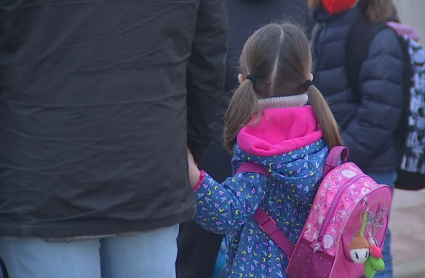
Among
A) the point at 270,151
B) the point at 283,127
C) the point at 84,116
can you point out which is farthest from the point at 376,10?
the point at 84,116

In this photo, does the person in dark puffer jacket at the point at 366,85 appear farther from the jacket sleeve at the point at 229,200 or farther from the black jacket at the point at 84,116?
the black jacket at the point at 84,116

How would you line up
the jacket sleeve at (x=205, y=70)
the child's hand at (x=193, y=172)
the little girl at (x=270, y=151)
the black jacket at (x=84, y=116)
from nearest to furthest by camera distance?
1. the black jacket at (x=84, y=116)
2. the jacket sleeve at (x=205, y=70)
3. the child's hand at (x=193, y=172)
4. the little girl at (x=270, y=151)

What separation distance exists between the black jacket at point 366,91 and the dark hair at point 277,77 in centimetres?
93

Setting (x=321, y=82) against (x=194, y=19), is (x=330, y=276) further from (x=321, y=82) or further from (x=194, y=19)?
(x=321, y=82)

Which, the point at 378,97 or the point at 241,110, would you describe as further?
the point at 378,97

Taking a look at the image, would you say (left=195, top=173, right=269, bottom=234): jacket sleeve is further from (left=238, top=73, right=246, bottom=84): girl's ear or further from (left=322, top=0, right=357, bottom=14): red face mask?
(left=322, top=0, right=357, bottom=14): red face mask

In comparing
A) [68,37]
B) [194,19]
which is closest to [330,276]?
[194,19]

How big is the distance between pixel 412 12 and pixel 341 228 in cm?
732

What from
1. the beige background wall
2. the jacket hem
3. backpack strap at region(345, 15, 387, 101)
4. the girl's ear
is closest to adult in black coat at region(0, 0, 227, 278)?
the jacket hem

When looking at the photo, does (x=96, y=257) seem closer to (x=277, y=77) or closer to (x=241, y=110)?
(x=241, y=110)

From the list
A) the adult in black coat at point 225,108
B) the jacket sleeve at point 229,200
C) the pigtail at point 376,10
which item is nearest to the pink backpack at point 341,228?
the jacket sleeve at point 229,200

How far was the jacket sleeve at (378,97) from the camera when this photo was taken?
11.8 feet

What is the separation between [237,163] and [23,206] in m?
1.01

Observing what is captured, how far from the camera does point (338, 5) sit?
367 centimetres
